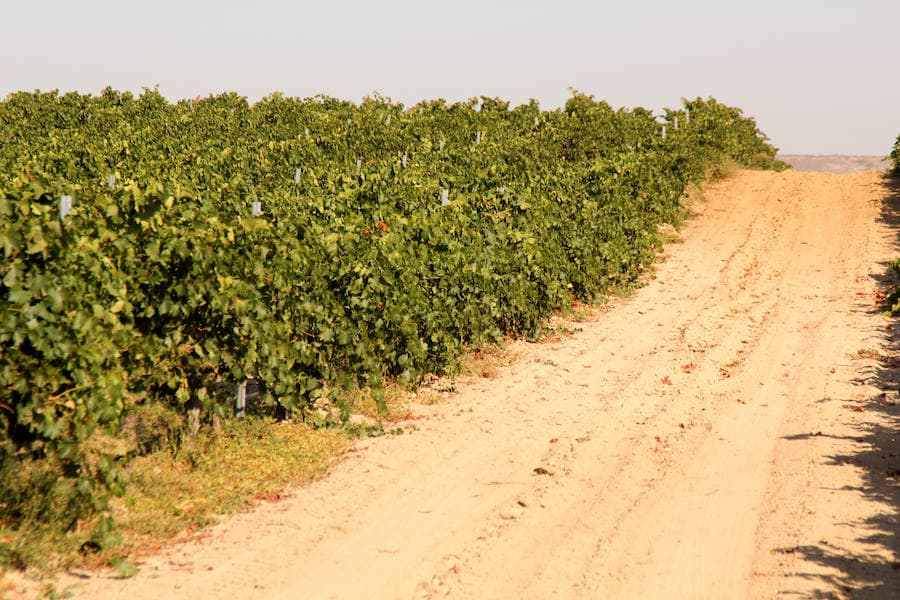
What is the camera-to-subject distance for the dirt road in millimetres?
6527

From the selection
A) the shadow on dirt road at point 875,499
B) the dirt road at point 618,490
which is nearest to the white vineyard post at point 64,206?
the dirt road at point 618,490

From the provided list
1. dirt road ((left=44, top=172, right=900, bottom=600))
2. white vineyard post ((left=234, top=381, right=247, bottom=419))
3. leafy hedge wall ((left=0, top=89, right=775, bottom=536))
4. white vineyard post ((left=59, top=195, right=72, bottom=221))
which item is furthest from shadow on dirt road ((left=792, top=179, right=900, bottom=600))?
white vineyard post ((left=59, top=195, right=72, bottom=221))

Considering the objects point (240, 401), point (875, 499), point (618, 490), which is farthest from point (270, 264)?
point (875, 499)

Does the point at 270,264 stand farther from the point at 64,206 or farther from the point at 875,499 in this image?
the point at 875,499

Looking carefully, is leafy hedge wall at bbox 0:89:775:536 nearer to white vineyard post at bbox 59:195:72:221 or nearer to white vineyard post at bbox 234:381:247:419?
white vineyard post at bbox 59:195:72:221

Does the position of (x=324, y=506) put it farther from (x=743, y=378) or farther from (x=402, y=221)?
(x=743, y=378)

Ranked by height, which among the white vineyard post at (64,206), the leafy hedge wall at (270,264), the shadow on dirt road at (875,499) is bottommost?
the shadow on dirt road at (875,499)

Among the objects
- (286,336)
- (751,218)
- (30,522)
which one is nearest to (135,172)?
(286,336)

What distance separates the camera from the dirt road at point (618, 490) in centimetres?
653

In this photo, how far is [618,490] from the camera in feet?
26.9

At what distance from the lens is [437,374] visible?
12094 mm

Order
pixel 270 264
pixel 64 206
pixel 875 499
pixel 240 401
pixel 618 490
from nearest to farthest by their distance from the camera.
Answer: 1. pixel 64 206
2. pixel 875 499
3. pixel 618 490
4. pixel 270 264
5. pixel 240 401

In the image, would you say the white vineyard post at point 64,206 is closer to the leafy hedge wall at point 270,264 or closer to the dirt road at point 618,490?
the leafy hedge wall at point 270,264

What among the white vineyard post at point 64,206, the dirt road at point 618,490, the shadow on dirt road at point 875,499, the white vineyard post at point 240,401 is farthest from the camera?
the white vineyard post at point 240,401
